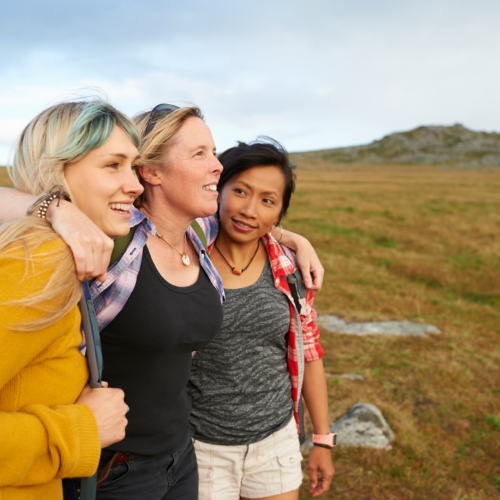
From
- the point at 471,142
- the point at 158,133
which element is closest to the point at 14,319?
the point at 158,133

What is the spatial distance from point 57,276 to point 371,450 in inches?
193

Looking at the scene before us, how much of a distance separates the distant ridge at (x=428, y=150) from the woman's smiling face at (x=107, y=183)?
124 m

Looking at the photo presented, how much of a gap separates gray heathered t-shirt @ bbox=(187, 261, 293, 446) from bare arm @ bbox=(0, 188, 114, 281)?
4.09 ft

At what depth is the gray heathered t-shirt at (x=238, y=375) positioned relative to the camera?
2920 millimetres

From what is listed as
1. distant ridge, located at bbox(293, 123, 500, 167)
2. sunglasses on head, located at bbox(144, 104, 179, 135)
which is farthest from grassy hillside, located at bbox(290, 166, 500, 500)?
distant ridge, located at bbox(293, 123, 500, 167)

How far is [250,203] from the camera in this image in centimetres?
312

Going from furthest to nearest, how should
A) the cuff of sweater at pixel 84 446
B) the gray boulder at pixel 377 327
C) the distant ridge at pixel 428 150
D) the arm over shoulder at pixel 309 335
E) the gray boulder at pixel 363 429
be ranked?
the distant ridge at pixel 428 150 → the gray boulder at pixel 377 327 → the gray boulder at pixel 363 429 → the arm over shoulder at pixel 309 335 → the cuff of sweater at pixel 84 446

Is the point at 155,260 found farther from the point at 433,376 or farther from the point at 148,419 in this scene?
the point at 433,376

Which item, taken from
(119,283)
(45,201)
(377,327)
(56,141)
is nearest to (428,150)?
(377,327)

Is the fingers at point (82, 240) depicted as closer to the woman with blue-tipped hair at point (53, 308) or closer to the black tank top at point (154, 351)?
the woman with blue-tipped hair at point (53, 308)

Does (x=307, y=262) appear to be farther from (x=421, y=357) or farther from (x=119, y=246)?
(x=421, y=357)

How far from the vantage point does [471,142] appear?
147500 millimetres

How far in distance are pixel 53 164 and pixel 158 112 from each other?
0.99m

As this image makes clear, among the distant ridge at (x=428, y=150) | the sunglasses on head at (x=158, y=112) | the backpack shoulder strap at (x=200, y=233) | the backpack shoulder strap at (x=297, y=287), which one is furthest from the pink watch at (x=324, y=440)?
the distant ridge at (x=428, y=150)
